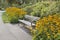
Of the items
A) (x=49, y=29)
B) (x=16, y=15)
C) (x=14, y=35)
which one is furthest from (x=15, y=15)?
(x=49, y=29)

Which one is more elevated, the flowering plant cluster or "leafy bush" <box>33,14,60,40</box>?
"leafy bush" <box>33,14,60,40</box>

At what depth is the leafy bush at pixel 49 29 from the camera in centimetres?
764

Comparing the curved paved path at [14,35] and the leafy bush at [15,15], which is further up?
the curved paved path at [14,35]

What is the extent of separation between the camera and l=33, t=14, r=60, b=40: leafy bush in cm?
764

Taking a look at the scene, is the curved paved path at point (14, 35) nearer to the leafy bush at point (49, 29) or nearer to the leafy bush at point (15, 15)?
the leafy bush at point (49, 29)

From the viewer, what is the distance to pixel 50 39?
770 centimetres

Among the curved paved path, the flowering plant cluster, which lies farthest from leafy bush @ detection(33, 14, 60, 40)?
the flowering plant cluster

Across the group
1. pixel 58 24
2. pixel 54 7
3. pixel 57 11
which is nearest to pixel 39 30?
pixel 58 24

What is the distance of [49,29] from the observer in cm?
785

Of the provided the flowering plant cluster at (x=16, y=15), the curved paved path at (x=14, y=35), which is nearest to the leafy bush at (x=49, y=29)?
the curved paved path at (x=14, y=35)

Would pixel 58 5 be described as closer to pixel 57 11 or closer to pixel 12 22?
pixel 57 11

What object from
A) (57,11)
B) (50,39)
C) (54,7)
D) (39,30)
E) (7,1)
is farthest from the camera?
(7,1)

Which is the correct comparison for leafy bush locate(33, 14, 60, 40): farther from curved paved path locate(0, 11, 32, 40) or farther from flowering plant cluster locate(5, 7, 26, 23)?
flowering plant cluster locate(5, 7, 26, 23)

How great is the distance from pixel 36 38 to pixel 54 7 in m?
5.99
